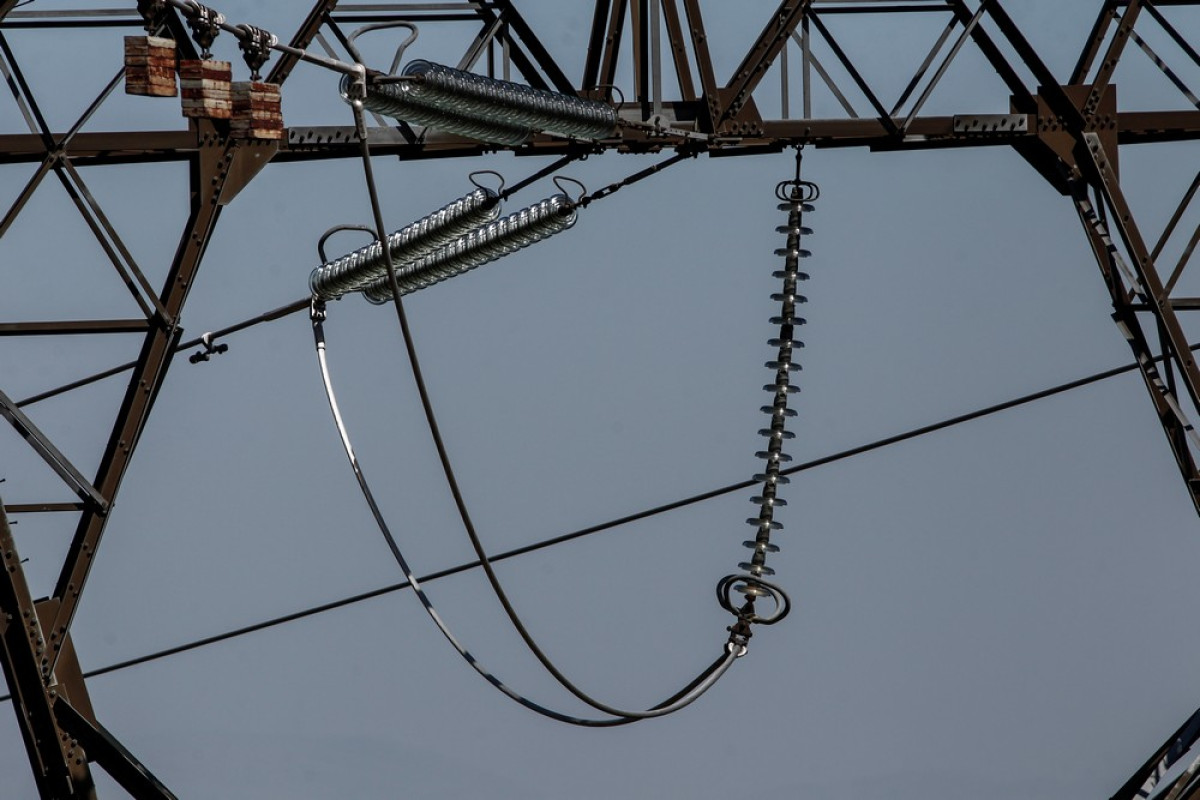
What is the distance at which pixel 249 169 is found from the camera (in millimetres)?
12039

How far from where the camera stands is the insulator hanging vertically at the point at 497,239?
1173 cm

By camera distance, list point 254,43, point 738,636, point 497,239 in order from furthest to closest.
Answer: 1. point 497,239
2. point 738,636
3. point 254,43

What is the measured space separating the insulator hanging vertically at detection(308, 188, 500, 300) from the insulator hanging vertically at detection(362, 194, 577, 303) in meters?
0.17

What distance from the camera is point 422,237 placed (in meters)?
11.6

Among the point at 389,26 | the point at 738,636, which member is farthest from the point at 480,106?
the point at 738,636

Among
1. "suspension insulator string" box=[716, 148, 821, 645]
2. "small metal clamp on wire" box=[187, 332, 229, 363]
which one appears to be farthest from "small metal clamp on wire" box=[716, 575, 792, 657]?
"small metal clamp on wire" box=[187, 332, 229, 363]

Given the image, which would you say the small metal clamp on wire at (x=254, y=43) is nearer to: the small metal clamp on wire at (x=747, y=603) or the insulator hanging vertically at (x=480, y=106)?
the insulator hanging vertically at (x=480, y=106)

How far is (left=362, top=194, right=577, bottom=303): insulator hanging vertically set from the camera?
1173 centimetres

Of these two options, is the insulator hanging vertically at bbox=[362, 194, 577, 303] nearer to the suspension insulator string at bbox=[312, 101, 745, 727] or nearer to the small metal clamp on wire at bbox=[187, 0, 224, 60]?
the suspension insulator string at bbox=[312, 101, 745, 727]

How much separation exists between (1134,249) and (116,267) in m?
6.85

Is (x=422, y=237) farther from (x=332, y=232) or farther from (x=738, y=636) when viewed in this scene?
(x=738, y=636)

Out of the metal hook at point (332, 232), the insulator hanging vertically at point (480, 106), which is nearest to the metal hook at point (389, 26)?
the insulator hanging vertically at point (480, 106)

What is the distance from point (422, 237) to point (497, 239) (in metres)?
0.47

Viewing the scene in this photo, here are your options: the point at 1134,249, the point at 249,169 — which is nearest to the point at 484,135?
the point at 249,169
